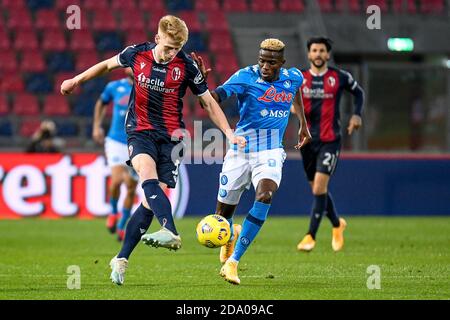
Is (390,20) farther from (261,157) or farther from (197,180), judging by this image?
(261,157)

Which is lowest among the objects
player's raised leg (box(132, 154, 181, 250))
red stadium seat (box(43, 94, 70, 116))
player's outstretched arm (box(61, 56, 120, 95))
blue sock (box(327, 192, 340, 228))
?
blue sock (box(327, 192, 340, 228))

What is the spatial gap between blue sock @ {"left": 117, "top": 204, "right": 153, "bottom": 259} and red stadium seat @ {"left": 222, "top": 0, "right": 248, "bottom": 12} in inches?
570

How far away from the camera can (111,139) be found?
13.8 meters

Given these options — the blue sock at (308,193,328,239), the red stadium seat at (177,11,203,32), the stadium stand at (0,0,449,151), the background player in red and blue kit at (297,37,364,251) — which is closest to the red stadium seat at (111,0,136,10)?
the stadium stand at (0,0,449,151)

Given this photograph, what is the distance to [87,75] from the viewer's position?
8.59m

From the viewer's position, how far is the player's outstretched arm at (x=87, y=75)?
27.9 feet

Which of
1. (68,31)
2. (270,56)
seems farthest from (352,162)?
(270,56)

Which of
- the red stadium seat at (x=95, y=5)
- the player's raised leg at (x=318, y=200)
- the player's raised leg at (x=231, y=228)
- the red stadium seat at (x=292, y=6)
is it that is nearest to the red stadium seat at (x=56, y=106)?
the red stadium seat at (x=95, y=5)

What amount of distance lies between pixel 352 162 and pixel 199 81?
936 centimetres

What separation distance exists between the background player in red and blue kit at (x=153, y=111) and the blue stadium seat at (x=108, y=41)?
1288cm

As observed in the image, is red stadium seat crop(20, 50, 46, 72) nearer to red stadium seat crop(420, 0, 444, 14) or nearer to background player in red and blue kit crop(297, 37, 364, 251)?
red stadium seat crop(420, 0, 444, 14)

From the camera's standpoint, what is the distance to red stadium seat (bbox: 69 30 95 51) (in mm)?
21641

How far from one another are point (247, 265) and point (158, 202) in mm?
2404

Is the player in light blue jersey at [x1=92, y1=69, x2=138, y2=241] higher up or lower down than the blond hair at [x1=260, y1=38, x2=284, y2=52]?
lower down
